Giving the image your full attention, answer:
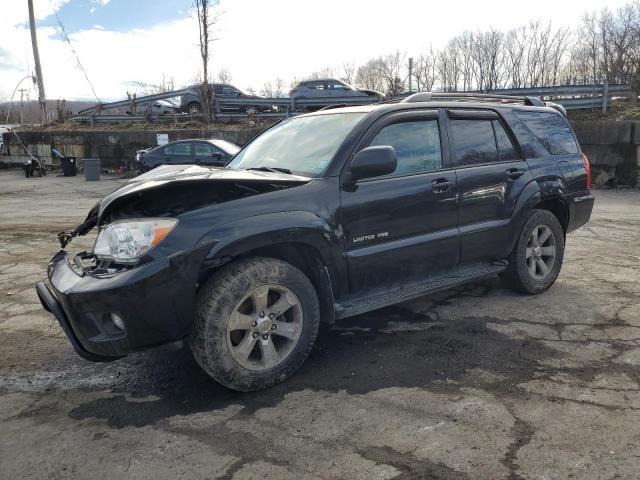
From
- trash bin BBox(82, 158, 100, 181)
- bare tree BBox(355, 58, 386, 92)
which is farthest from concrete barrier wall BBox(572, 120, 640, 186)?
bare tree BBox(355, 58, 386, 92)

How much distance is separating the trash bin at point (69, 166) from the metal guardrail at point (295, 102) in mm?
4256

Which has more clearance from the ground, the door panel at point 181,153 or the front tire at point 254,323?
the door panel at point 181,153

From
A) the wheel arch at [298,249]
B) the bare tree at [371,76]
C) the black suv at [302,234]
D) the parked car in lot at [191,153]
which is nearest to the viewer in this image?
the black suv at [302,234]

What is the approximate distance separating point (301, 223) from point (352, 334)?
1269mm

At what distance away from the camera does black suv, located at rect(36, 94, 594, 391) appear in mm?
2799

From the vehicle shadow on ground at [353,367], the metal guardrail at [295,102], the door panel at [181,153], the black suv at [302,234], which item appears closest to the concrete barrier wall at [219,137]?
the metal guardrail at [295,102]

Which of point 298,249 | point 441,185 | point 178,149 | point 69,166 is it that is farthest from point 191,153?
point 298,249

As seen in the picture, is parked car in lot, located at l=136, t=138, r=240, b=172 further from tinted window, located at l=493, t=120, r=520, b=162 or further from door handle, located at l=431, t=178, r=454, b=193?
door handle, located at l=431, t=178, r=454, b=193

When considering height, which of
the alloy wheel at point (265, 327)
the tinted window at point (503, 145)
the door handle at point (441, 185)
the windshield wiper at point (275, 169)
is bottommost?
the alloy wheel at point (265, 327)

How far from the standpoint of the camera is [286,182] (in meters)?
3.21

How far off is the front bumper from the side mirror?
121cm

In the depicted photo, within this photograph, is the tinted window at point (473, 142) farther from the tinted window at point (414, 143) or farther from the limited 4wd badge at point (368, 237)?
the limited 4wd badge at point (368, 237)

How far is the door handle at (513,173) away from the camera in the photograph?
4373 millimetres

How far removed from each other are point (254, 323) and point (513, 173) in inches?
106
